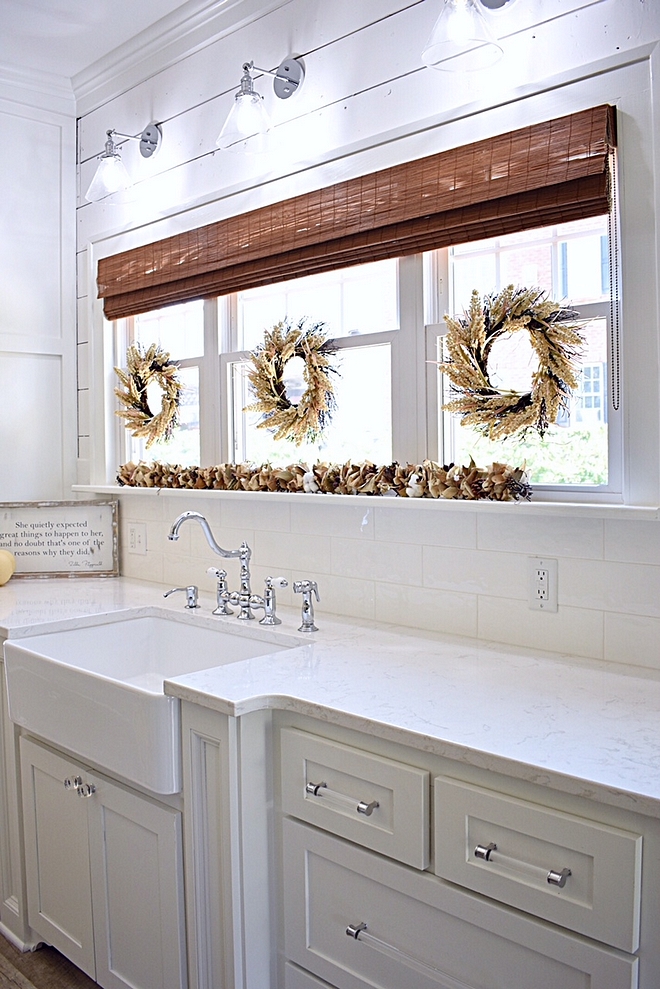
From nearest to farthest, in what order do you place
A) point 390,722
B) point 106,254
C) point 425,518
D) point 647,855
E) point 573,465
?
point 647,855
point 390,722
point 573,465
point 425,518
point 106,254

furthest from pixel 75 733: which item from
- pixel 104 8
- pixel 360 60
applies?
pixel 104 8

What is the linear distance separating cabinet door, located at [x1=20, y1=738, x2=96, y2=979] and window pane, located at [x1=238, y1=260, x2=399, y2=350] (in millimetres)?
1341

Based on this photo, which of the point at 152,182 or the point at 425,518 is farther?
the point at 152,182

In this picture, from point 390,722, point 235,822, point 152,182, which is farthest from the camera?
point 152,182

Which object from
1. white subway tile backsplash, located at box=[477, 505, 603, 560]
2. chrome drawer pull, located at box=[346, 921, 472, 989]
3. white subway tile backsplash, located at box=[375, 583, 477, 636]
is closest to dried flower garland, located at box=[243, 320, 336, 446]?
white subway tile backsplash, located at box=[375, 583, 477, 636]

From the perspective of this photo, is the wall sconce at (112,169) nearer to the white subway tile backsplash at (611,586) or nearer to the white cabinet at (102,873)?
the white cabinet at (102,873)

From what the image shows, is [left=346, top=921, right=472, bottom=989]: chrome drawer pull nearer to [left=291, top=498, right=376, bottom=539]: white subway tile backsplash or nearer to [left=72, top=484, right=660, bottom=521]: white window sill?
[left=72, top=484, right=660, bottom=521]: white window sill

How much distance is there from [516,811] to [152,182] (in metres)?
2.46

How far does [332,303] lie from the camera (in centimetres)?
239

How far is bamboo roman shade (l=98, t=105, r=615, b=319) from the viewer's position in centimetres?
177

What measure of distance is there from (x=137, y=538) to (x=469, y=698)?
1.84m

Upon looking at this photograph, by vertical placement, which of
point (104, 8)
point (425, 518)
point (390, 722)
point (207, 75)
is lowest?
point (390, 722)

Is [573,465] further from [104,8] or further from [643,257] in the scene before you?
[104,8]

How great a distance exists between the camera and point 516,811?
1.26 meters
